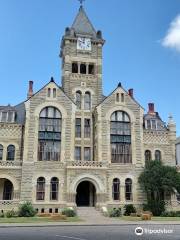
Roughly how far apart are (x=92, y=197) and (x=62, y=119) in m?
11.7

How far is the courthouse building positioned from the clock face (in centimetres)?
8

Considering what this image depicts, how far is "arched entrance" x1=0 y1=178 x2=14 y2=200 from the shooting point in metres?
41.5

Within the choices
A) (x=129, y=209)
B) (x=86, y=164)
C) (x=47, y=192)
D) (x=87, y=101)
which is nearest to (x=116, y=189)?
(x=129, y=209)

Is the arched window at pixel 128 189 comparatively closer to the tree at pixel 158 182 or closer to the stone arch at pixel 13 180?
the tree at pixel 158 182

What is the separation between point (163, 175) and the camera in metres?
39.8

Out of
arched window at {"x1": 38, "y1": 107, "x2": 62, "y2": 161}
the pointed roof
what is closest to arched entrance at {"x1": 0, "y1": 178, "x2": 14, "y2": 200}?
arched window at {"x1": 38, "y1": 107, "x2": 62, "y2": 161}

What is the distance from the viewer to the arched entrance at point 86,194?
4284cm

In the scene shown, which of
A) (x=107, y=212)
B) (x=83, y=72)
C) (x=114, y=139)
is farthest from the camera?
(x=83, y=72)

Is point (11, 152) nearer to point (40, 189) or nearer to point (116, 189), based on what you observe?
point (40, 189)

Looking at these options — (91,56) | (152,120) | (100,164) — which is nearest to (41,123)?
(100,164)

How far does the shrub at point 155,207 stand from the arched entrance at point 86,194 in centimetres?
745

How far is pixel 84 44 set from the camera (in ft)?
164

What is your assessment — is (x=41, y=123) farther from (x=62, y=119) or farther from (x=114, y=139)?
(x=114, y=139)

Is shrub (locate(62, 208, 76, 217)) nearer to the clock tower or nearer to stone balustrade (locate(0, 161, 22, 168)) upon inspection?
stone balustrade (locate(0, 161, 22, 168))
